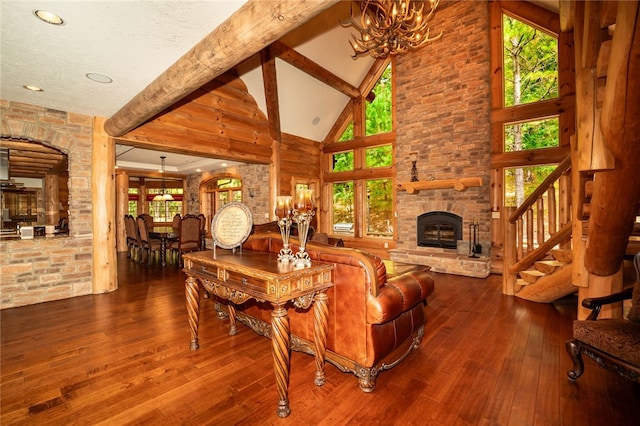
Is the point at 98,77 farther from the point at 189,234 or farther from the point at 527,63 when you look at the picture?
the point at 527,63

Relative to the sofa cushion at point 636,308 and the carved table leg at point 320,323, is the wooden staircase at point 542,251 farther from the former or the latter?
the carved table leg at point 320,323

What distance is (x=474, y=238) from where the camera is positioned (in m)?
5.60

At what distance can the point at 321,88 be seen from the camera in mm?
7035

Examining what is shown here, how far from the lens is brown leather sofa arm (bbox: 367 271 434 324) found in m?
1.87

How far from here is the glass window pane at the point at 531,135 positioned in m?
5.22

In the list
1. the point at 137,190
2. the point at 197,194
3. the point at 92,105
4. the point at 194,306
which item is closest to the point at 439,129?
the point at 194,306

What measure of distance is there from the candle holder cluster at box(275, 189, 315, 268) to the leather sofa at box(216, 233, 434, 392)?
166 mm

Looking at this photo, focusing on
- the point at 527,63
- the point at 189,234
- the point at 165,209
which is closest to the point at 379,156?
the point at 527,63

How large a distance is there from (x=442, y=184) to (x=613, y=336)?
4.51 metres

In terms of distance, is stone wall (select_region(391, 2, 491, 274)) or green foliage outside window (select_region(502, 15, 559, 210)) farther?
stone wall (select_region(391, 2, 491, 274))

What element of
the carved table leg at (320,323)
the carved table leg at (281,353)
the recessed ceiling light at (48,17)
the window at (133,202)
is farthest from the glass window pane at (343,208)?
the window at (133,202)

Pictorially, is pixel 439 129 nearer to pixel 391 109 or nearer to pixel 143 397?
pixel 391 109

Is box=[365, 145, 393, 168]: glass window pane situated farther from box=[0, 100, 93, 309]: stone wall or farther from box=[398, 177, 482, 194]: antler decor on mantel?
box=[0, 100, 93, 309]: stone wall

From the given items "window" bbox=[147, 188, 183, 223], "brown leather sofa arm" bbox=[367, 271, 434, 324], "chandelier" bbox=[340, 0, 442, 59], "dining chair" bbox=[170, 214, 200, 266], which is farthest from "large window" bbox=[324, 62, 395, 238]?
"window" bbox=[147, 188, 183, 223]
